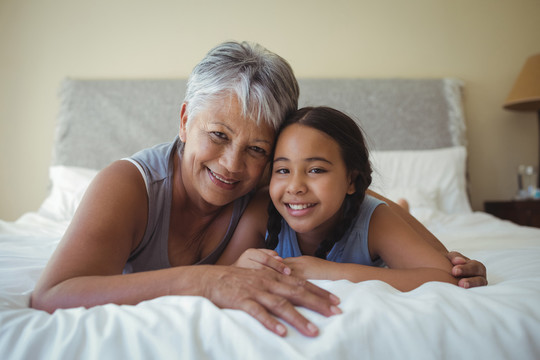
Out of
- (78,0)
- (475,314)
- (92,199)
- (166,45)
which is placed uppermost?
(78,0)

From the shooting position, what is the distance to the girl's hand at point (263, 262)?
0.86m

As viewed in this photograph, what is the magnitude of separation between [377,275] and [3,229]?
1805 millimetres

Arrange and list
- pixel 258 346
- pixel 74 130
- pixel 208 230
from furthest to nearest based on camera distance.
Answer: pixel 74 130, pixel 208 230, pixel 258 346

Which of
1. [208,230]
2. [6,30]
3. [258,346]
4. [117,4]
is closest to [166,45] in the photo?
[117,4]

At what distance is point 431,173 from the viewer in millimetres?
3012

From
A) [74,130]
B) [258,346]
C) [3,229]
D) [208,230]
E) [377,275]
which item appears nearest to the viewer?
[258,346]

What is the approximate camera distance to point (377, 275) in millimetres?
892

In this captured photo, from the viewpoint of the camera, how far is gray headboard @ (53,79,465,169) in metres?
3.13

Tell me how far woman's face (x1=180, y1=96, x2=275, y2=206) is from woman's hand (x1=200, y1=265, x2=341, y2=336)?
41 centimetres

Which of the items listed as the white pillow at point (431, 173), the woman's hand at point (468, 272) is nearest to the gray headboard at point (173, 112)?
the white pillow at point (431, 173)

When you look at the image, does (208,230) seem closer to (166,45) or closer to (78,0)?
(166,45)

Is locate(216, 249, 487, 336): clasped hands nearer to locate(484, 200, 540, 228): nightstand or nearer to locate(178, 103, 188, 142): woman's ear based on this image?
locate(178, 103, 188, 142): woman's ear

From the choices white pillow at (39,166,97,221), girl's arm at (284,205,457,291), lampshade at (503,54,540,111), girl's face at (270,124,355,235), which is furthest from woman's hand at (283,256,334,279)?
lampshade at (503,54,540,111)

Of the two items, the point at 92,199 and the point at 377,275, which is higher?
the point at 92,199
